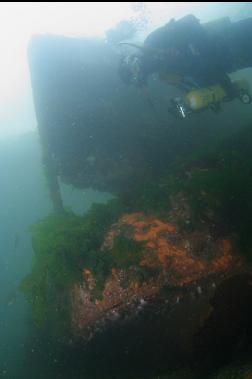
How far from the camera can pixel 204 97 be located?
7.45 metres

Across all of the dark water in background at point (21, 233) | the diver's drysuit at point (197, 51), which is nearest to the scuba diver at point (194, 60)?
the diver's drysuit at point (197, 51)

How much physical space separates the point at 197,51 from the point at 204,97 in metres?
0.98

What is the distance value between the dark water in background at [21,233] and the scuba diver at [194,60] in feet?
8.77

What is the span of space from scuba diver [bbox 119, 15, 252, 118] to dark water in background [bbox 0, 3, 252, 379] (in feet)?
8.77

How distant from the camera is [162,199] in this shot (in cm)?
639

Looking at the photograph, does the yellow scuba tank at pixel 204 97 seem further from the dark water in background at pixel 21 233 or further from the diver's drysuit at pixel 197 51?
the dark water in background at pixel 21 233

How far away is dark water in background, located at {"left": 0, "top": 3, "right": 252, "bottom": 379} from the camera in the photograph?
26.4 ft

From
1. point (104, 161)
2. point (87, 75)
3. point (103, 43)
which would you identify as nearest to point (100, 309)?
point (104, 161)

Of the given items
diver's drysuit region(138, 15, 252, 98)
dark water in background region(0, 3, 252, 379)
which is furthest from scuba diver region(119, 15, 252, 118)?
dark water in background region(0, 3, 252, 379)

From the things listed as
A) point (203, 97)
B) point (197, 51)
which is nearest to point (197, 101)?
point (203, 97)

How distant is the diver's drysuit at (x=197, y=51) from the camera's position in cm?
732

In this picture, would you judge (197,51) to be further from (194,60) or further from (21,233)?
(21,233)

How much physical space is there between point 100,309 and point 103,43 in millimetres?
8337

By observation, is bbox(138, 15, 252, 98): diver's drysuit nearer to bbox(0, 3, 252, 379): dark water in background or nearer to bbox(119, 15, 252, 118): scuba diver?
bbox(119, 15, 252, 118): scuba diver
